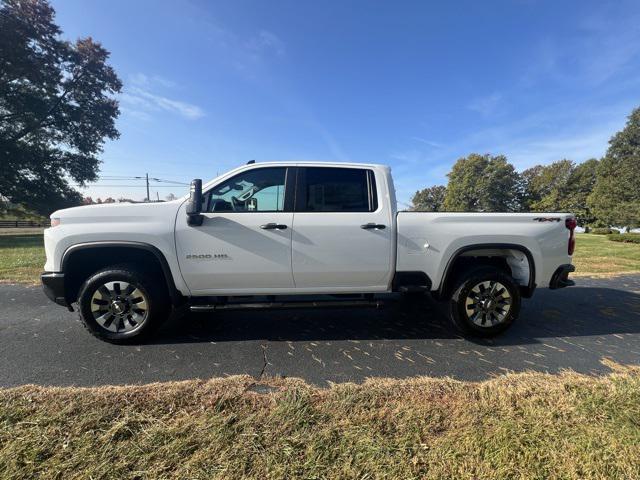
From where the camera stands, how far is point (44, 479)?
1672 mm

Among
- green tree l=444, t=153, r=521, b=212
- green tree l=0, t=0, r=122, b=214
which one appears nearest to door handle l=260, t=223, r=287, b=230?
green tree l=0, t=0, r=122, b=214

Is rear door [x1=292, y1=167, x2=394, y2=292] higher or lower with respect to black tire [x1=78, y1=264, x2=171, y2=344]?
higher

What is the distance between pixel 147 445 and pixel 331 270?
220cm

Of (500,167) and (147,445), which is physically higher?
(500,167)

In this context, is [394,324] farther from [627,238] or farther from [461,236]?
[627,238]

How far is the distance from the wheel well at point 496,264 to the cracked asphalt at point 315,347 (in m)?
0.65

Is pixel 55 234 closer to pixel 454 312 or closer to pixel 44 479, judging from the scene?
pixel 44 479

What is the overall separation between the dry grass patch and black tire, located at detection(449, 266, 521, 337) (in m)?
1.00

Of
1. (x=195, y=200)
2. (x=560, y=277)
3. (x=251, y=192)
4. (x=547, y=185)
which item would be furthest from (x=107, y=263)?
(x=547, y=185)

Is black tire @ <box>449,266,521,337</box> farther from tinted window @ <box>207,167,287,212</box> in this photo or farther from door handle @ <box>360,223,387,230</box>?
tinted window @ <box>207,167,287,212</box>

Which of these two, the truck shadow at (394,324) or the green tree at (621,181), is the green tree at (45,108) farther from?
the green tree at (621,181)

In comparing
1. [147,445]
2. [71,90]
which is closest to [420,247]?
[147,445]

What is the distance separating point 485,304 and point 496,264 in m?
0.63

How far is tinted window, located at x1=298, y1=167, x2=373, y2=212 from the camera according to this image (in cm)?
357
